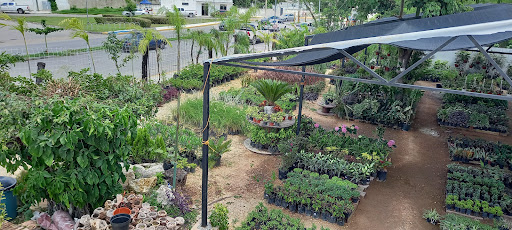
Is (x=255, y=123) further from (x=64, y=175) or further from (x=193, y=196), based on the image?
(x=64, y=175)

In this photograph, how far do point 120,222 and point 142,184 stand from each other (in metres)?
1.21

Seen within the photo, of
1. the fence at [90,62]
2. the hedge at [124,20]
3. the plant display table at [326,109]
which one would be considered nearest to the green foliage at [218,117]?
the plant display table at [326,109]

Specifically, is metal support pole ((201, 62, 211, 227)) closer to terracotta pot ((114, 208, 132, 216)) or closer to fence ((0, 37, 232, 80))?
terracotta pot ((114, 208, 132, 216))

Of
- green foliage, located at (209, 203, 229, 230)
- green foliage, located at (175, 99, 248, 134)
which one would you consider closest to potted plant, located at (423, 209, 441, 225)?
green foliage, located at (209, 203, 229, 230)

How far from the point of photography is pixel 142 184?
5.61 metres

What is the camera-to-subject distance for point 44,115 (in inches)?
168

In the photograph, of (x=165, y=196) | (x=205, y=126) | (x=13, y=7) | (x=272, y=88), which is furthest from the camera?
(x=13, y=7)

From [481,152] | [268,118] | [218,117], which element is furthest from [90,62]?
[481,152]

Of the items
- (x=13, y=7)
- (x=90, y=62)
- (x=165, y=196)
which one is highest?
(x=13, y=7)

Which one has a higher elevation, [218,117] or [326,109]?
[218,117]

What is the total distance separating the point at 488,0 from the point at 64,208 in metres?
16.3

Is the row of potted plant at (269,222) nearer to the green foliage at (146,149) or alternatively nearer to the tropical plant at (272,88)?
the green foliage at (146,149)

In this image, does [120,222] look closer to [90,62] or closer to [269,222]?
[269,222]

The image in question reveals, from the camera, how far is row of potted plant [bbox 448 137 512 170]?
293 inches
